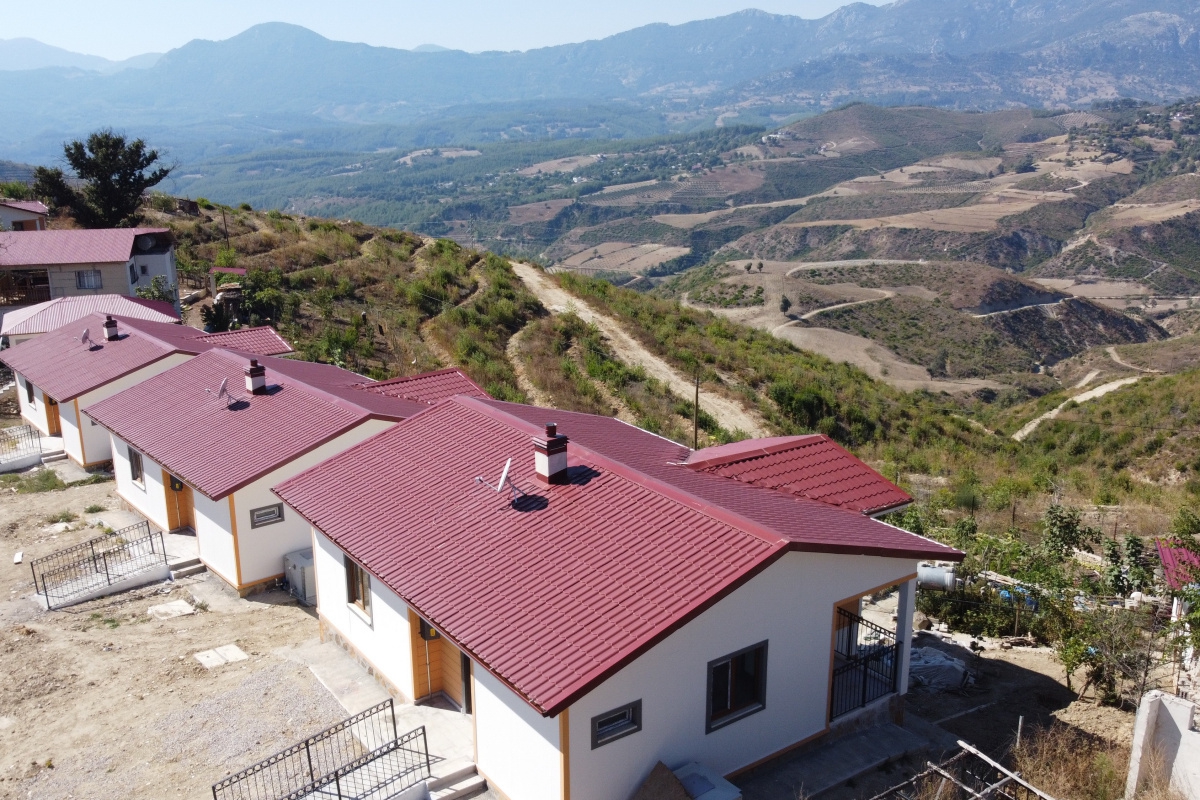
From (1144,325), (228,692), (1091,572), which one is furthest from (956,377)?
(228,692)

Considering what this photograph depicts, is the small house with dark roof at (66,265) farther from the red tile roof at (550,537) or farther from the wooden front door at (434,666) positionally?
the wooden front door at (434,666)

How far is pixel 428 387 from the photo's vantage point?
2102cm

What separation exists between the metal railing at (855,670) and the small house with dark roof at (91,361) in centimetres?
1833

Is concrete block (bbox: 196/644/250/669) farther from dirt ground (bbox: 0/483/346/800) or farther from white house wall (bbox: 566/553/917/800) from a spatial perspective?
white house wall (bbox: 566/553/917/800)

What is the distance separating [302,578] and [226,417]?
427cm

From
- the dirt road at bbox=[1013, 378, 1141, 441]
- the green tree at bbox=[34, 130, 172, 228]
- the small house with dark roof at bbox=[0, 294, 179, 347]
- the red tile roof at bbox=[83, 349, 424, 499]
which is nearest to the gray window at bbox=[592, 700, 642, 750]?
the red tile roof at bbox=[83, 349, 424, 499]

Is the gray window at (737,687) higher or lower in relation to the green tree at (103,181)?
lower

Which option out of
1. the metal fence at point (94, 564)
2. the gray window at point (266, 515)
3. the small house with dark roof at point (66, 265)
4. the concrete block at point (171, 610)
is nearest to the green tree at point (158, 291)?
the small house with dark roof at point (66, 265)

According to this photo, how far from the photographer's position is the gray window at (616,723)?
31.2ft

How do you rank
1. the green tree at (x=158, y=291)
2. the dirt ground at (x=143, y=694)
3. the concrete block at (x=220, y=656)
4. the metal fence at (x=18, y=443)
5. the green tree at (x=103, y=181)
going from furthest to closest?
the green tree at (x=103, y=181) < the green tree at (x=158, y=291) < the metal fence at (x=18, y=443) < the concrete block at (x=220, y=656) < the dirt ground at (x=143, y=694)

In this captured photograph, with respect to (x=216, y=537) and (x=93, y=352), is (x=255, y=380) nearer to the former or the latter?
(x=216, y=537)

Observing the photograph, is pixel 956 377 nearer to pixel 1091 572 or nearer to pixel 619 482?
pixel 1091 572

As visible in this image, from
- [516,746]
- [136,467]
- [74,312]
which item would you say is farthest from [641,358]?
[516,746]

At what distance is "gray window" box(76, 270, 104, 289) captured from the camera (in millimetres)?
35094
